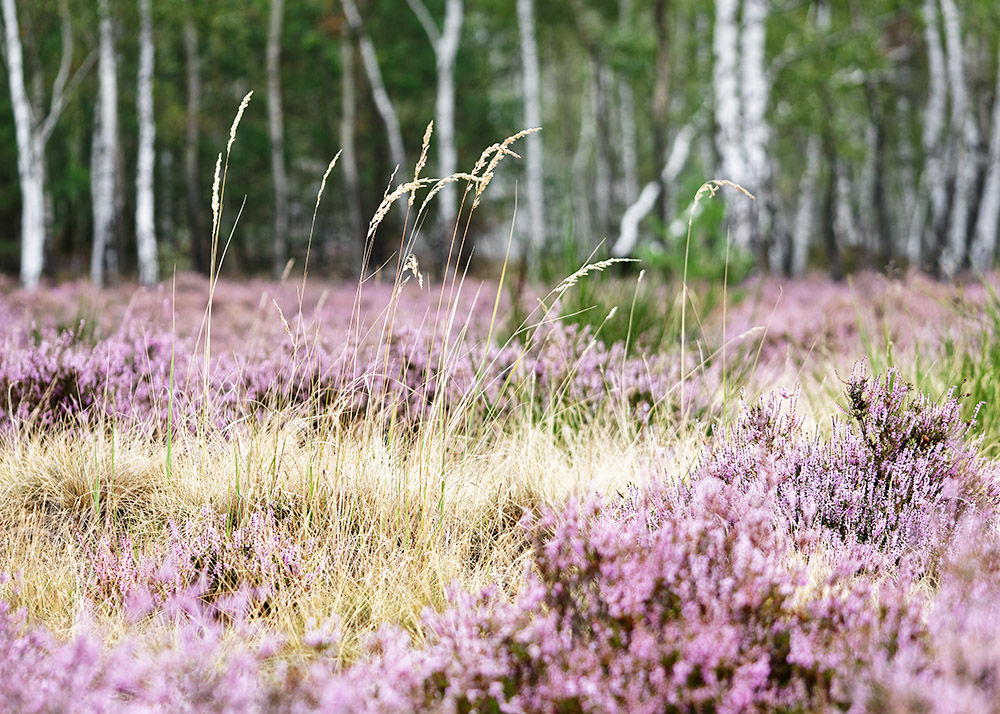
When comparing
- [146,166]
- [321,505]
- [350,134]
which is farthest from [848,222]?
[321,505]

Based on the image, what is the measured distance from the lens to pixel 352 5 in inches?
600

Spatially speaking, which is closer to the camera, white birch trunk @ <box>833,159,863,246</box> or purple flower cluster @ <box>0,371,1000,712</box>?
purple flower cluster @ <box>0,371,1000,712</box>

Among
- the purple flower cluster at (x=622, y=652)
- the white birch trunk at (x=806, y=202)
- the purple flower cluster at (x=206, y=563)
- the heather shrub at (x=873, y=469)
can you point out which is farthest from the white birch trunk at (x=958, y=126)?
the purple flower cluster at (x=206, y=563)

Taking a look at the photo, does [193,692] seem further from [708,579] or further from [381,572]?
[708,579]

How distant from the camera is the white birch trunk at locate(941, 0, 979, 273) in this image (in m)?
13.6

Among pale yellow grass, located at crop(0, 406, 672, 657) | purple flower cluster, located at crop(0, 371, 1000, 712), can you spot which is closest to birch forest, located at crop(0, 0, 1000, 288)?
pale yellow grass, located at crop(0, 406, 672, 657)

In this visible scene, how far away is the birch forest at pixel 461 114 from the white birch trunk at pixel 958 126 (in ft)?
0.21

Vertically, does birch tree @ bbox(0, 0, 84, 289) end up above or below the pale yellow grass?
above

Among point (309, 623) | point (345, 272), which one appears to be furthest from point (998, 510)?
point (345, 272)

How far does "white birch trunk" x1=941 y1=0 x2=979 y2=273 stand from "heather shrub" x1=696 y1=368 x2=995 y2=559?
1210 centimetres

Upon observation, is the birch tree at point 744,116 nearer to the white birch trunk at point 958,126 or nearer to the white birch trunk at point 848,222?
the white birch trunk at point 958,126

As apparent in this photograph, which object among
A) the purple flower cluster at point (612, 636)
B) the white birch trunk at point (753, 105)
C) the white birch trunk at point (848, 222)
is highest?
the white birch trunk at point (753, 105)

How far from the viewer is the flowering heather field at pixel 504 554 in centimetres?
144

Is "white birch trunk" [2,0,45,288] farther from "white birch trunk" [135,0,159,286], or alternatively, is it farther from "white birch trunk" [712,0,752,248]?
"white birch trunk" [712,0,752,248]
